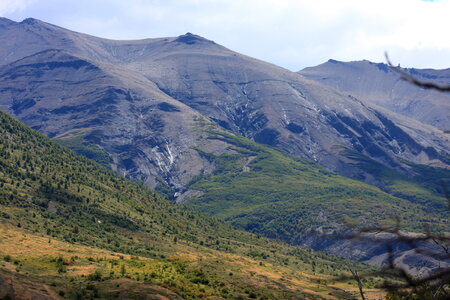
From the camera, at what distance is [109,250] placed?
406ft

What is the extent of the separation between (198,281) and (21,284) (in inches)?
1211

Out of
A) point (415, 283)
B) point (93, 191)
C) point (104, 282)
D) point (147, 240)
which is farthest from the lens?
point (93, 191)

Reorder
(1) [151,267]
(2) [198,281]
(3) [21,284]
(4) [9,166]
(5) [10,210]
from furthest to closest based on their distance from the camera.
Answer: (4) [9,166], (5) [10,210], (1) [151,267], (2) [198,281], (3) [21,284]

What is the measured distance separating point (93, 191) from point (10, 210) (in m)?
52.2

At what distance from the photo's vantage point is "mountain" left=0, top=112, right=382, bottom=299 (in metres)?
66.7

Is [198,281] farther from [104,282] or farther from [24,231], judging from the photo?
[24,231]

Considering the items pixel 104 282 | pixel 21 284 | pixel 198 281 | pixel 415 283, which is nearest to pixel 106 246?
pixel 198 281

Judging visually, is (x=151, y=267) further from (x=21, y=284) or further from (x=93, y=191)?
(x=93, y=191)

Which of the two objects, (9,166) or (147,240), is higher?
(9,166)

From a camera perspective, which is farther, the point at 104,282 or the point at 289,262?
the point at 289,262

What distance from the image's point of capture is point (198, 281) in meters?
80.4

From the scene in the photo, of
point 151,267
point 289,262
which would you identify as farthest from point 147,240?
point 151,267

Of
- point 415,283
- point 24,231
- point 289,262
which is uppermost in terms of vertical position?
point 415,283

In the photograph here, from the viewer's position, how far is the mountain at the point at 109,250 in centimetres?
6669
